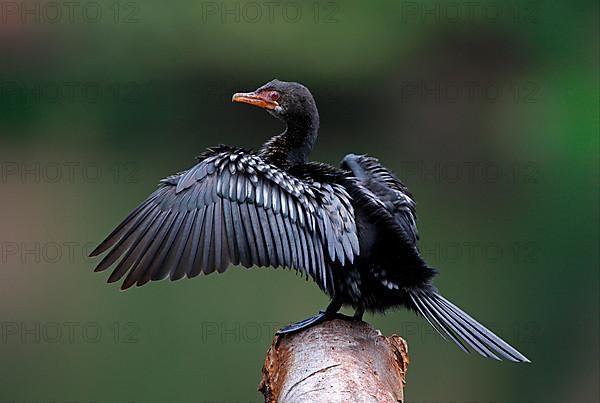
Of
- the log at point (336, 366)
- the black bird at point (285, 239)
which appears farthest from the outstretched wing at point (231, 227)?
the log at point (336, 366)

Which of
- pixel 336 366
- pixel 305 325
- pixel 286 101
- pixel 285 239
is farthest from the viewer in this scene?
pixel 286 101

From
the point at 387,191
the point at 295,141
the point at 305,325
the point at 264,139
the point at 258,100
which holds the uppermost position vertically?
the point at 258,100

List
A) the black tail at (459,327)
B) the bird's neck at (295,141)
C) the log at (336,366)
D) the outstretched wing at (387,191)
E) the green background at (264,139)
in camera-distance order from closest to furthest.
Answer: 1. the log at (336,366)
2. the black tail at (459,327)
3. the outstretched wing at (387,191)
4. the bird's neck at (295,141)
5. the green background at (264,139)

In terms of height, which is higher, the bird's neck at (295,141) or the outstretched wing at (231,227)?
the bird's neck at (295,141)

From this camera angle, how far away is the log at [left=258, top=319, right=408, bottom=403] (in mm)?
2779

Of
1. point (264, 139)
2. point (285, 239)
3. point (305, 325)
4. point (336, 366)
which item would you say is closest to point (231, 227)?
point (285, 239)

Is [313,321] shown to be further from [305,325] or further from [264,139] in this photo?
[264,139]

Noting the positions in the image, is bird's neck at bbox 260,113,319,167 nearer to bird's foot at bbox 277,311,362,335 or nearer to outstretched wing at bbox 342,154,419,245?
outstretched wing at bbox 342,154,419,245

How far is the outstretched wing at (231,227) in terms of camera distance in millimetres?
3486

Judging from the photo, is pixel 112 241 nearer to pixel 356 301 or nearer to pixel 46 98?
pixel 356 301

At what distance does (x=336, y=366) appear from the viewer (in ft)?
9.71

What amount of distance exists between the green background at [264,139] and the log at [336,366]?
3640mm

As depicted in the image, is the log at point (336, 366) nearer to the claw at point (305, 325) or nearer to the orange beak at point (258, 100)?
the claw at point (305, 325)

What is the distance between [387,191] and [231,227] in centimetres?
83
